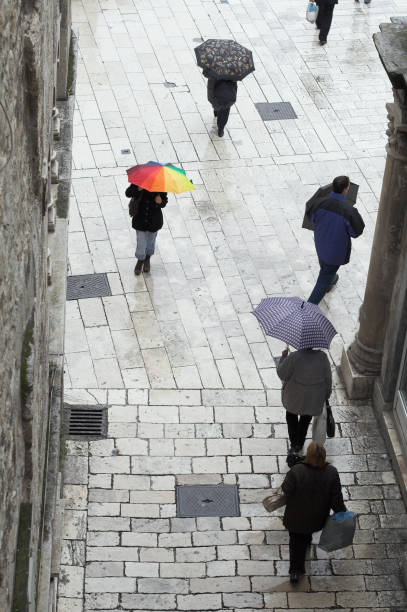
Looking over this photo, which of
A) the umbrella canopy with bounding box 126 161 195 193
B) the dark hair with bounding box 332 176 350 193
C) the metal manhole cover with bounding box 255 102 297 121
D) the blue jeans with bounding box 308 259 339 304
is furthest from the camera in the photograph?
the metal manhole cover with bounding box 255 102 297 121

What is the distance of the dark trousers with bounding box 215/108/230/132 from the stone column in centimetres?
534

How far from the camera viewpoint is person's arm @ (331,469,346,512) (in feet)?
28.3

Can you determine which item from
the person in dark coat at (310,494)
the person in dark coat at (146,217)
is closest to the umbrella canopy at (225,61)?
the person in dark coat at (146,217)

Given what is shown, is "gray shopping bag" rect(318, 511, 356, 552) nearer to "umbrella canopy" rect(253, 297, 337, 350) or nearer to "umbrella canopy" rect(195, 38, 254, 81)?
"umbrella canopy" rect(253, 297, 337, 350)

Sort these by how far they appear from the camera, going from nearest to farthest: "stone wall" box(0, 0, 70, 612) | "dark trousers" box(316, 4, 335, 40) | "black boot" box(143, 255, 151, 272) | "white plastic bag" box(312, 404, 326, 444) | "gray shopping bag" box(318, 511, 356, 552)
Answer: "stone wall" box(0, 0, 70, 612)
"gray shopping bag" box(318, 511, 356, 552)
"white plastic bag" box(312, 404, 326, 444)
"black boot" box(143, 255, 151, 272)
"dark trousers" box(316, 4, 335, 40)

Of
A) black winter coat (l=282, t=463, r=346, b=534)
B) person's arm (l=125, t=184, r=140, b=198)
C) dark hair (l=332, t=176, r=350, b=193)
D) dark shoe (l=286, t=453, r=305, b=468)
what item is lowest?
dark shoe (l=286, t=453, r=305, b=468)

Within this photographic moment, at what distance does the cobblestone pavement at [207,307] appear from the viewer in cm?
945

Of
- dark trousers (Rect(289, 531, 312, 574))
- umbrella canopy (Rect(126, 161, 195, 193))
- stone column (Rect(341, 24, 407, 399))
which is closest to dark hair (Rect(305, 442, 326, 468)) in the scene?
dark trousers (Rect(289, 531, 312, 574))

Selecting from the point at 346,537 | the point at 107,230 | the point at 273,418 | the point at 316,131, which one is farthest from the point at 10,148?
the point at 316,131

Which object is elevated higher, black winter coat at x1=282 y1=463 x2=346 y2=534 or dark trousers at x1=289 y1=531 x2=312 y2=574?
black winter coat at x1=282 y1=463 x2=346 y2=534

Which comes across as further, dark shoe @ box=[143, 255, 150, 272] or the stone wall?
dark shoe @ box=[143, 255, 150, 272]

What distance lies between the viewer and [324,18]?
18375 mm

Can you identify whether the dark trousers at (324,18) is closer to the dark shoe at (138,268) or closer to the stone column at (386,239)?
the dark shoe at (138,268)

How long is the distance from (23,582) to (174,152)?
35.7 ft
